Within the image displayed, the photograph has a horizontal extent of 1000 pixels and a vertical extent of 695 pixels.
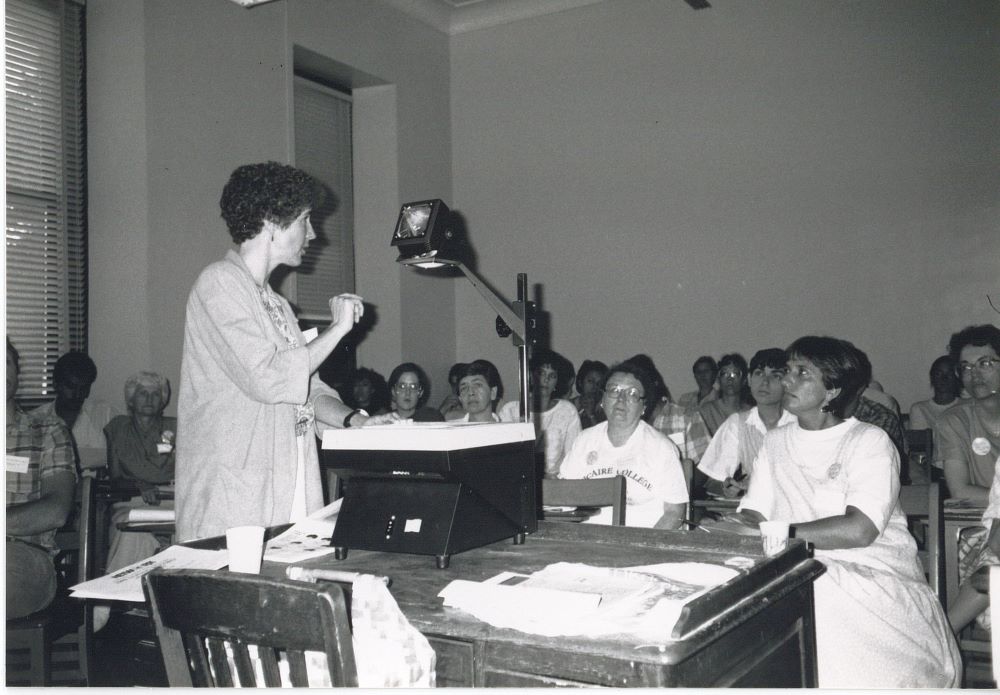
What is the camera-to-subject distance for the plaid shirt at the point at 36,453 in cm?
254

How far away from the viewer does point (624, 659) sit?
101 centimetres

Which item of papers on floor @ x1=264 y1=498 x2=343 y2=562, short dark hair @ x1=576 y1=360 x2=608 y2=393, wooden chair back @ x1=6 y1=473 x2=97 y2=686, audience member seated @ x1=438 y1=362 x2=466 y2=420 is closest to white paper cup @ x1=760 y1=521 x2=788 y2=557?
papers on floor @ x1=264 y1=498 x2=343 y2=562

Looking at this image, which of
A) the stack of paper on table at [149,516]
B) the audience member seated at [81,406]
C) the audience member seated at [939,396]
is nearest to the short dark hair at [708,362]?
the audience member seated at [939,396]

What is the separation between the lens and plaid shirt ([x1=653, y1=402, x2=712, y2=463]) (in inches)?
185

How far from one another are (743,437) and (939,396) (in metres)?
2.11

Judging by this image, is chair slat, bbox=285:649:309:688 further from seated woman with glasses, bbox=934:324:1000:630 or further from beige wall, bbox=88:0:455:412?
beige wall, bbox=88:0:455:412

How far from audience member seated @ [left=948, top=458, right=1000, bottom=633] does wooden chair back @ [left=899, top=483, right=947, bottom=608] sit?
115 mm

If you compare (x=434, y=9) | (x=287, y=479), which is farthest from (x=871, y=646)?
(x=434, y=9)

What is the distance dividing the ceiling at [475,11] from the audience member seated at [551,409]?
286cm

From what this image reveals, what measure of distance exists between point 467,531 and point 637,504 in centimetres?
152

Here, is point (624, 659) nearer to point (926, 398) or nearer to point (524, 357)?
point (524, 357)

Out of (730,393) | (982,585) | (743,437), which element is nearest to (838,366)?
(982,585)

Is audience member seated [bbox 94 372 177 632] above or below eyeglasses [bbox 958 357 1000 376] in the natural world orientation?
below

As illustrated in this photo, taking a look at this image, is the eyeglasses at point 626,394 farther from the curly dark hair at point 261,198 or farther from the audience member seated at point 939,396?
the audience member seated at point 939,396
